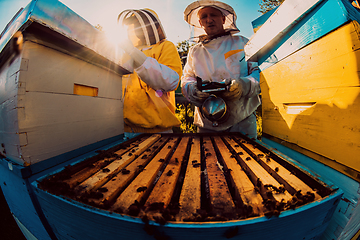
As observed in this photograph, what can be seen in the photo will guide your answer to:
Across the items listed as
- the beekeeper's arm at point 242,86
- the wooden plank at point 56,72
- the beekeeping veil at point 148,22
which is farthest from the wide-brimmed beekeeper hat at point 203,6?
the wooden plank at point 56,72

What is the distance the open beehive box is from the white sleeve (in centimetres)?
99

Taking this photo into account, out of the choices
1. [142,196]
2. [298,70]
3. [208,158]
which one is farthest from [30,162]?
[298,70]

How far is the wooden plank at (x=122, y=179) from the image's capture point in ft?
2.34

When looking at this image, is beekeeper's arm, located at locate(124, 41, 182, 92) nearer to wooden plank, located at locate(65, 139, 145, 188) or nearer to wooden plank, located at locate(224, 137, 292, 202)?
wooden plank, located at locate(65, 139, 145, 188)

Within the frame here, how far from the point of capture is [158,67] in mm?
1878

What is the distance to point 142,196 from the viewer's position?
728 mm

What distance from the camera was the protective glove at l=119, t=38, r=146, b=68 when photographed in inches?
63.8

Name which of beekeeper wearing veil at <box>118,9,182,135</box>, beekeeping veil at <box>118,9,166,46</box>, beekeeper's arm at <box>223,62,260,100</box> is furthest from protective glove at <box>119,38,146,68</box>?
beekeeper's arm at <box>223,62,260,100</box>

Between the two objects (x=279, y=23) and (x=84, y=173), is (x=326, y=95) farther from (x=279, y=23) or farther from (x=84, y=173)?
(x=84, y=173)

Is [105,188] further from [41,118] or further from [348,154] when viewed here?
[348,154]

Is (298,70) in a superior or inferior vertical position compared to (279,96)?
superior

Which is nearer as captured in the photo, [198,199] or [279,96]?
[198,199]

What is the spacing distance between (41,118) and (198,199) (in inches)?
39.3

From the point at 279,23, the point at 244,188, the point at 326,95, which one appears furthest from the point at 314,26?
the point at 244,188
